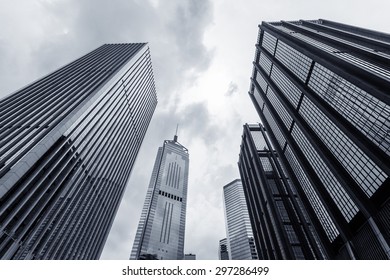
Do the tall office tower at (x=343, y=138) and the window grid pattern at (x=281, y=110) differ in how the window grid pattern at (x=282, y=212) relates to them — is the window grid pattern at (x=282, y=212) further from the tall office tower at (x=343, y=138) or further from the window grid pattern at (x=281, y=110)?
the window grid pattern at (x=281, y=110)

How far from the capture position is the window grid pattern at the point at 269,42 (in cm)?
6494

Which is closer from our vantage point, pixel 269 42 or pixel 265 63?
pixel 269 42

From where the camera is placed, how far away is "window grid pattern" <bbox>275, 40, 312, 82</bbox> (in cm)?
4394

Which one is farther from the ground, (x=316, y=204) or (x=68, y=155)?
(x=68, y=155)

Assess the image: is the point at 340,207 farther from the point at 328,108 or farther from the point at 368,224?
the point at 328,108

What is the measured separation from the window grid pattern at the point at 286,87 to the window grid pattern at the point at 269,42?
22.5ft

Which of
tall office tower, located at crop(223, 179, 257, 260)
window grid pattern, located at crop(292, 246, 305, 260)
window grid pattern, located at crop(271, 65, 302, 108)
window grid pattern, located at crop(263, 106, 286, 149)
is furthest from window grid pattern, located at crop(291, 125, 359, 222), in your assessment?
tall office tower, located at crop(223, 179, 257, 260)

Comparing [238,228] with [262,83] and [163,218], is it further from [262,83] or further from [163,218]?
[262,83]

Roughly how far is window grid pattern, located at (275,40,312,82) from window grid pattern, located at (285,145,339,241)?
19569 millimetres

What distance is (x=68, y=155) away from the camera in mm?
47750

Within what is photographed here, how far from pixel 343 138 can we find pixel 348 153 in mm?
2417

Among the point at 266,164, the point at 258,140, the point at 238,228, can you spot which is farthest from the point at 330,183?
the point at 238,228

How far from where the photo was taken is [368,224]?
83.7 feet

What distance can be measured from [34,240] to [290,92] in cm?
6161
